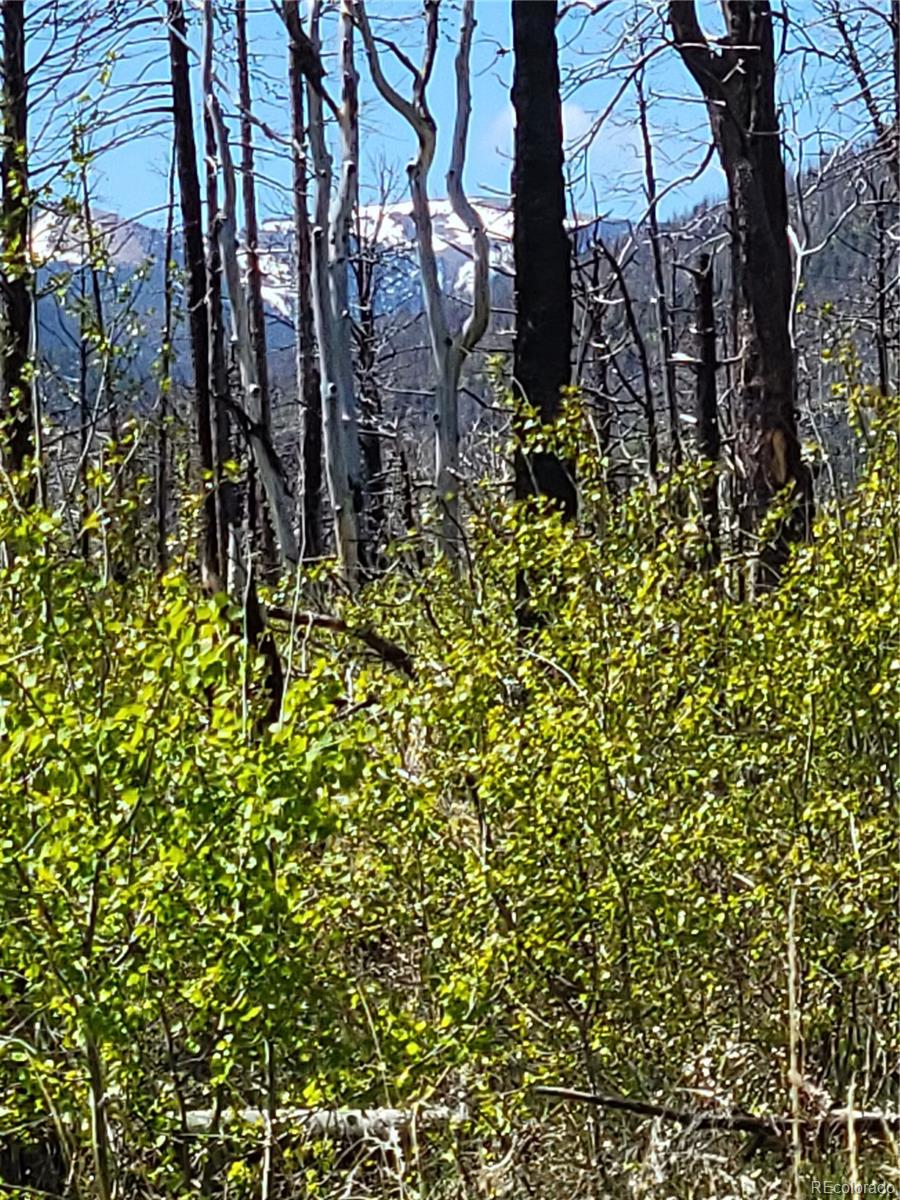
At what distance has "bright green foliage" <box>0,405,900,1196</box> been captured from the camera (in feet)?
8.28

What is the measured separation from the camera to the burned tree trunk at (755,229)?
22.7 ft

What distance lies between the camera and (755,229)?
7.12 metres

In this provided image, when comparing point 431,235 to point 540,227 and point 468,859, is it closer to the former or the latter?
point 540,227

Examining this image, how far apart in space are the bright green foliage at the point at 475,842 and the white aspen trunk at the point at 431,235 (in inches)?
258

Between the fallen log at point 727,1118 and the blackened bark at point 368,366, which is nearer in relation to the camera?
the fallen log at point 727,1118

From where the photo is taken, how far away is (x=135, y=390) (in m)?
7.21

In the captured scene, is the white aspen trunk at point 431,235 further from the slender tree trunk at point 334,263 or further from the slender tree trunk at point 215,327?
the slender tree trunk at point 215,327

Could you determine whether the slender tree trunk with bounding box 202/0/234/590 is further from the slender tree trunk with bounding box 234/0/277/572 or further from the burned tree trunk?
the burned tree trunk

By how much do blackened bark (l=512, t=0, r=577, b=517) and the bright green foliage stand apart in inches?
129

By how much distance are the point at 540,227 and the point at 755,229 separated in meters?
1.07

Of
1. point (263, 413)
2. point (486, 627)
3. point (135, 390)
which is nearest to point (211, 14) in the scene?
point (263, 413)

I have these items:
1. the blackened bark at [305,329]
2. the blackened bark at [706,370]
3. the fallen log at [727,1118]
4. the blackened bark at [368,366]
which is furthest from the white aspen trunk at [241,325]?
the fallen log at [727,1118]

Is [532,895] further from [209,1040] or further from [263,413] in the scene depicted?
[263,413]

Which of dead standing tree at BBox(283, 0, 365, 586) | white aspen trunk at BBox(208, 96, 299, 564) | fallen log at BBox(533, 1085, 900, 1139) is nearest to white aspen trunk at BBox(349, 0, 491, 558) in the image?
dead standing tree at BBox(283, 0, 365, 586)
